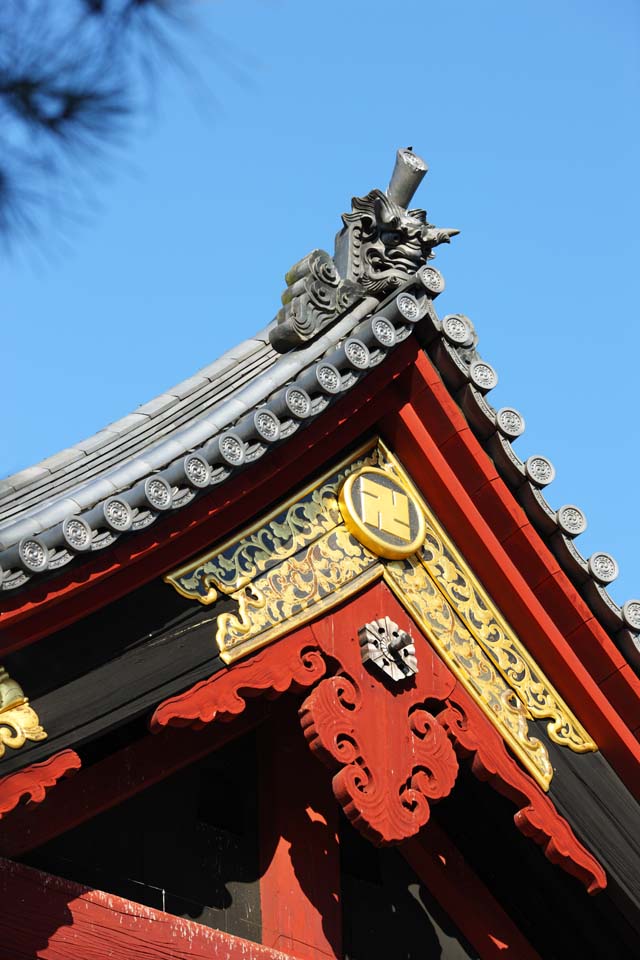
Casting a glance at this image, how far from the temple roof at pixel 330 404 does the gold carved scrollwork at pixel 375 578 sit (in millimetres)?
423

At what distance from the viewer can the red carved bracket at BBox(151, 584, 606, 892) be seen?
7500mm

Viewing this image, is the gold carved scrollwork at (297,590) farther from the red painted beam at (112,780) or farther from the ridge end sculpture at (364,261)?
the ridge end sculpture at (364,261)

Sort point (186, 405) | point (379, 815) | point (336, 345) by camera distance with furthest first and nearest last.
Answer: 1. point (186, 405)
2. point (336, 345)
3. point (379, 815)

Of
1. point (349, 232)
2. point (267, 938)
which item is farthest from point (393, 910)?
point (349, 232)

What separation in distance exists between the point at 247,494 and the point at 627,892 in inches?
104

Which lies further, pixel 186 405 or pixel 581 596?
pixel 186 405

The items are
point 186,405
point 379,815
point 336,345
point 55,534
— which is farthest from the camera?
point 186,405

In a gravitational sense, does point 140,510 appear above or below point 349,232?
below

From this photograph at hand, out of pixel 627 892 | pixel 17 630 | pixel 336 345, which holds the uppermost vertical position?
pixel 336 345

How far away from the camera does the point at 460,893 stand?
877 centimetres

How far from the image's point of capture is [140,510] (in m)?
7.17

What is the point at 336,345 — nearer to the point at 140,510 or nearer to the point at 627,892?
the point at 140,510

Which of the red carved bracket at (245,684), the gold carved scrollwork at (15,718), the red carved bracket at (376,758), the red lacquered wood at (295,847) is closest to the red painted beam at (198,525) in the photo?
the gold carved scrollwork at (15,718)

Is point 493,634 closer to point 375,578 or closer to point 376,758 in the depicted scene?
point 375,578
